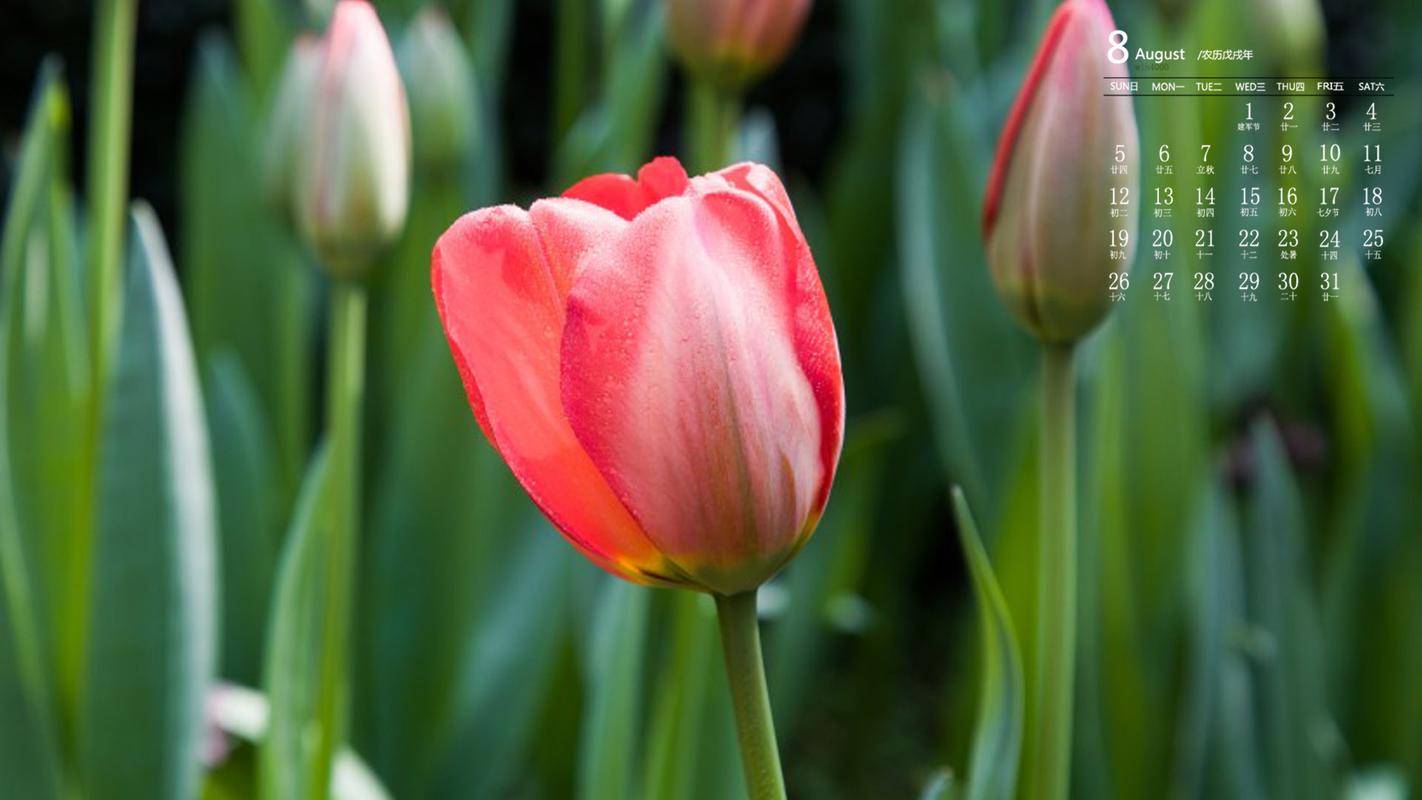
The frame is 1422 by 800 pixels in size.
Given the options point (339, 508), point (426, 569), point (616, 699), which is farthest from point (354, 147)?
point (426, 569)

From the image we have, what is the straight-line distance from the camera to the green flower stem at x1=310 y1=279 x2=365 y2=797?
71 cm

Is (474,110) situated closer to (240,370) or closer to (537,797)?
(240,370)

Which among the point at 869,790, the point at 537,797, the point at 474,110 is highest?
the point at 474,110

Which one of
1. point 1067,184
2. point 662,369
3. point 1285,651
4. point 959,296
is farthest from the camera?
point 959,296

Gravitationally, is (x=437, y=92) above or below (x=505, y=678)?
above

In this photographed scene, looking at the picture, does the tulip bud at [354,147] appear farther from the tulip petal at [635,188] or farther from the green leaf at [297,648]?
the tulip petal at [635,188]

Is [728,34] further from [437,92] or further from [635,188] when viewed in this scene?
[635,188]

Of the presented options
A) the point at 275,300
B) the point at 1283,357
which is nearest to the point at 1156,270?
the point at 1283,357

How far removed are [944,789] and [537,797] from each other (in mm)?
757

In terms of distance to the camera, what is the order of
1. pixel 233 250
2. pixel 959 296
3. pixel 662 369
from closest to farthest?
pixel 662 369 < pixel 959 296 < pixel 233 250

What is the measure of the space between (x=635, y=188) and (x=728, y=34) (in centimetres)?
44

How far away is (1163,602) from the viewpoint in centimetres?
106

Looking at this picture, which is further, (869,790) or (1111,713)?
(869,790)
